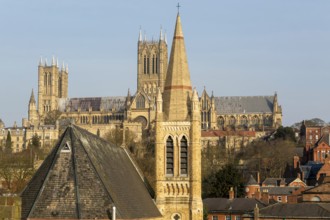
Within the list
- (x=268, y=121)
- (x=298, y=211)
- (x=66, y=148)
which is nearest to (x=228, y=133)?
(x=268, y=121)

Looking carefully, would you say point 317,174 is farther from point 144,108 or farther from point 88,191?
point 144,108

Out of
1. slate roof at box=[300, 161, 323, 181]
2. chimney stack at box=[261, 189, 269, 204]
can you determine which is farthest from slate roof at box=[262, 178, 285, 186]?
chimney stack at box=[261, 189, 269, 204]

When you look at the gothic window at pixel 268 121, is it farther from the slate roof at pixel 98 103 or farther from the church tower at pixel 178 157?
the church tower at pixel 178 157

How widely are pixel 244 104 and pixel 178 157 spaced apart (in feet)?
498

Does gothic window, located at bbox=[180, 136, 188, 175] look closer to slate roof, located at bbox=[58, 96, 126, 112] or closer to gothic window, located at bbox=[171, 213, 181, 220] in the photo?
gothic window, located at bbox=[171, 213, 181, 220]

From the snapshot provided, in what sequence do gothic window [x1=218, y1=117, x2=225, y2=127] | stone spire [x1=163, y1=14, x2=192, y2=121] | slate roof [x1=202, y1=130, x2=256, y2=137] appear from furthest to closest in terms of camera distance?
1. gothic window [x1=218, y1=117, x2=225, y2=127]
2. slate roof [x1=202, y1=130, x2=256, y2=137]
3. stone spire [x1=163, y1=14, x2=192, y2=121]

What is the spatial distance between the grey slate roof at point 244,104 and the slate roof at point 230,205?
4513 inches

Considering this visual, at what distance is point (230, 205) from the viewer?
73.8m

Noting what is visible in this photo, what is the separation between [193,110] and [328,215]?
23.8m

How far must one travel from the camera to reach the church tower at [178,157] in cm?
3922

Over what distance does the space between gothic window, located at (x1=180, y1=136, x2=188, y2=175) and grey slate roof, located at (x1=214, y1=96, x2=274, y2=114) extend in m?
150

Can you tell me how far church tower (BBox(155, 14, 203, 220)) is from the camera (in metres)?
39.2

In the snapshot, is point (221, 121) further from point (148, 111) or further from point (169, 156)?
point (169, 156)

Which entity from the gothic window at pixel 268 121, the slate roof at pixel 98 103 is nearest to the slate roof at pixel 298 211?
the gothic window at pixel 268 121
